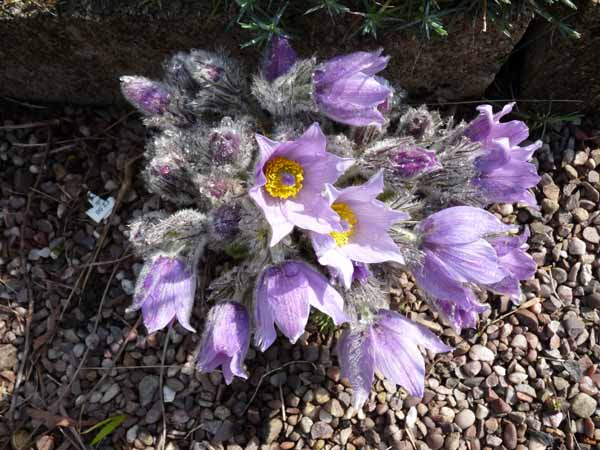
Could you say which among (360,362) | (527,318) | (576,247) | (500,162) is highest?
(500,162)

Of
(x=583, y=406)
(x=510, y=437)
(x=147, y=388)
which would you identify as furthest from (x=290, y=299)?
(x=583, y=406)

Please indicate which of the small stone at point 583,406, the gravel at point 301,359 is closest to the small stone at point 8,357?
the gravel at point 301,359

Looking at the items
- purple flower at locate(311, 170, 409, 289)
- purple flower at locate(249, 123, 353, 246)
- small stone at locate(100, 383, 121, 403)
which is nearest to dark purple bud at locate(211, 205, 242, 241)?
purple flower at locate(249, 123, 353, 246)

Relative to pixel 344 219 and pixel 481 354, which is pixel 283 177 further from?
pixel 481 354

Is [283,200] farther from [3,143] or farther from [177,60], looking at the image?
[3,143]

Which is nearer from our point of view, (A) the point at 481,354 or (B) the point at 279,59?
(B) the point at 279,59

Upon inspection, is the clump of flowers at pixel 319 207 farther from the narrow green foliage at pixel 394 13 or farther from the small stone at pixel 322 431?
the small stone at pixel 322 431

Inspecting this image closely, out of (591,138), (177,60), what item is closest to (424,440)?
(591,138)

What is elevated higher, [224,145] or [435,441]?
[224,145]

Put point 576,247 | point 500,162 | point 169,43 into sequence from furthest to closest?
point 576,247, point 169,43, point 500,162
